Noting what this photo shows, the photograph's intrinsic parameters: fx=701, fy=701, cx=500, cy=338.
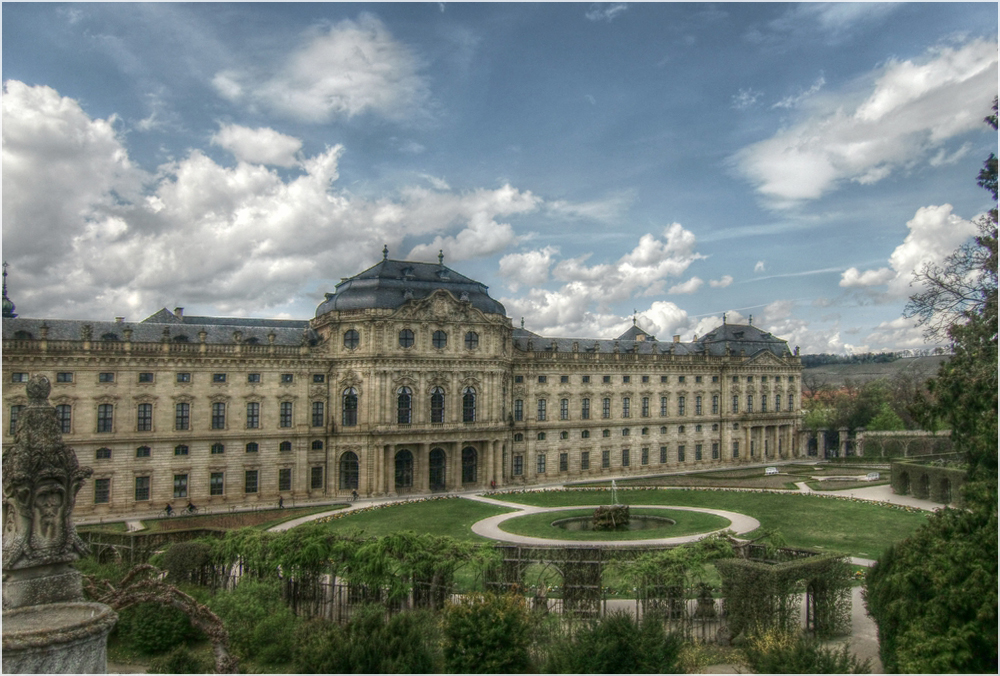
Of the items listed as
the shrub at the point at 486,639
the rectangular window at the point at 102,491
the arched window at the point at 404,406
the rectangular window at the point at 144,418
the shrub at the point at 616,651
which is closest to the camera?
the shrub at the point at 616,651

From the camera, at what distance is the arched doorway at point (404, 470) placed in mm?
61625

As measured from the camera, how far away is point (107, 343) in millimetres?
52469

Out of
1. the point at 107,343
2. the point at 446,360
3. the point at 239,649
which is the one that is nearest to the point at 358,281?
the point at 446,360

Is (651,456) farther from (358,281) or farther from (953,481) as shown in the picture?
(358,281)

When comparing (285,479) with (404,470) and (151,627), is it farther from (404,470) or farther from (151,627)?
(151,627)

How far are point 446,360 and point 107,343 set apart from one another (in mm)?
26587

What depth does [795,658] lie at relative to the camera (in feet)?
63.5

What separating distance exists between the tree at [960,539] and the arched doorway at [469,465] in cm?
4558

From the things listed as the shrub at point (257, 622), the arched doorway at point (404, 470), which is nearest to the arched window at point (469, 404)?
the arched doorway at point (404, 470)

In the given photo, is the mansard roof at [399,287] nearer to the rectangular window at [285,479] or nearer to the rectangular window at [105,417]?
the rectangular window at [285,479]

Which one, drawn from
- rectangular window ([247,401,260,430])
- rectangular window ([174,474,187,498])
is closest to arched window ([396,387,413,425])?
rectangular window ([247,401,260,430])

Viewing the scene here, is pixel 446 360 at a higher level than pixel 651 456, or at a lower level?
higher

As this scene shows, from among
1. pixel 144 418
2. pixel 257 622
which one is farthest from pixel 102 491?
pixel 257 622

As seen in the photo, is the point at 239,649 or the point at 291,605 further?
the point at 291,605
